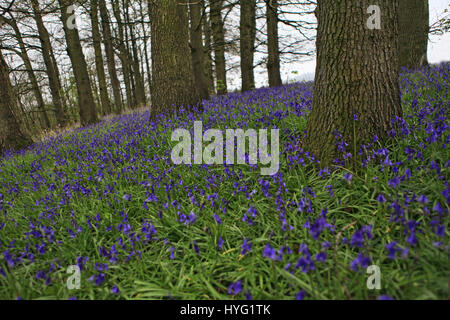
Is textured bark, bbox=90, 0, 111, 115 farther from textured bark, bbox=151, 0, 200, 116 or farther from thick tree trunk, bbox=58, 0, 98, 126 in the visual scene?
textured bark, bbox=151, 0, 200, 116

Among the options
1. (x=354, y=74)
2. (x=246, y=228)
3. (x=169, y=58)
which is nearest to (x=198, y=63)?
(x=169, y=58)

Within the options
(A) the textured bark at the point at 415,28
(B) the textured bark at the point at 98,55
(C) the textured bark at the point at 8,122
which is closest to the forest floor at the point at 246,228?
(C) the textured bark at the point at 8,122

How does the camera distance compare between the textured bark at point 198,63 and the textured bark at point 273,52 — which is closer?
the textured bark at point 198,63

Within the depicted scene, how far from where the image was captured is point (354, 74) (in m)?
2.68

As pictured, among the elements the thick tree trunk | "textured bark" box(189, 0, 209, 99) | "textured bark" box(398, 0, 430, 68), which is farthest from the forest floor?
the thick tree trunk

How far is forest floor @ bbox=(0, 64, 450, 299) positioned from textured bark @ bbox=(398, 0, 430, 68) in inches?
168

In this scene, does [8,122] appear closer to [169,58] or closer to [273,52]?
[169,58]

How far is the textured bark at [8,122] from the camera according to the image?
6.79 m

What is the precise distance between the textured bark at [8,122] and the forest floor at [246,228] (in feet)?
13.2

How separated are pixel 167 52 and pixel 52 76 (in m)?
10.3

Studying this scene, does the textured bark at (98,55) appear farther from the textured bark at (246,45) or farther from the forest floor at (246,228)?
the forest floor at (246,228)

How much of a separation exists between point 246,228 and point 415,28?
790cm
